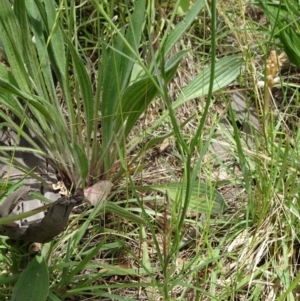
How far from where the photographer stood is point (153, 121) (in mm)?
1684

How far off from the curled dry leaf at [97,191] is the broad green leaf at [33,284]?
221 mm

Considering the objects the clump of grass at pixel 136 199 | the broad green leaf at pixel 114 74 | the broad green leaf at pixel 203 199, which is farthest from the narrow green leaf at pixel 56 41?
the broad green leaf at pixel 203 199

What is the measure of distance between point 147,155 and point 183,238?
294mm

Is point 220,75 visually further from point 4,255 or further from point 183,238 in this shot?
point 4,255

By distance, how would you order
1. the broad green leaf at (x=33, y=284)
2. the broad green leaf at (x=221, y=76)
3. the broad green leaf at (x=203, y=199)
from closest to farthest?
1. the broad green leaf at (x=33, y=284)
2. the broad green leaf at (x=203, y=199)
3. the broad green leaf at (x=221, y=76)

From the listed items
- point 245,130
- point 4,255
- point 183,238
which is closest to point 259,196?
point 183,238

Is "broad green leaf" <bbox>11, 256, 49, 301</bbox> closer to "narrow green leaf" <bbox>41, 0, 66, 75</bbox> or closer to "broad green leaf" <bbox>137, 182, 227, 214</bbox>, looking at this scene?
"broad green leaf" <bbox>137, 182, 227, 214</bbox>

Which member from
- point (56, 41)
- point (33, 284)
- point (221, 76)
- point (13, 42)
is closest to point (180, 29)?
point (221, 76)

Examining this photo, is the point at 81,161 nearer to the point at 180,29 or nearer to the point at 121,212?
the point at 121,212

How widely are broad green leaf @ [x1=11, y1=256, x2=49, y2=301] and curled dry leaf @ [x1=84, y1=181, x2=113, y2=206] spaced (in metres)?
0.22

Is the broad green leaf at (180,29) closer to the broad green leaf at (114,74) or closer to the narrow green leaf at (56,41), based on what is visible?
the broad green leaf at (114,74)

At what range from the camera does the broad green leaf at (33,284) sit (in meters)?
1.18

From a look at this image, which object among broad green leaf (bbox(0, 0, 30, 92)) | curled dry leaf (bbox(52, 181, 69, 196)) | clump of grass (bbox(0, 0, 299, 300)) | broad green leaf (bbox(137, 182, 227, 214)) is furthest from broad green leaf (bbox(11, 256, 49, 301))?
broad green leaf (bbox(0, 0, 30, 92))

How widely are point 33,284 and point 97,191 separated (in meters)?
0.30
